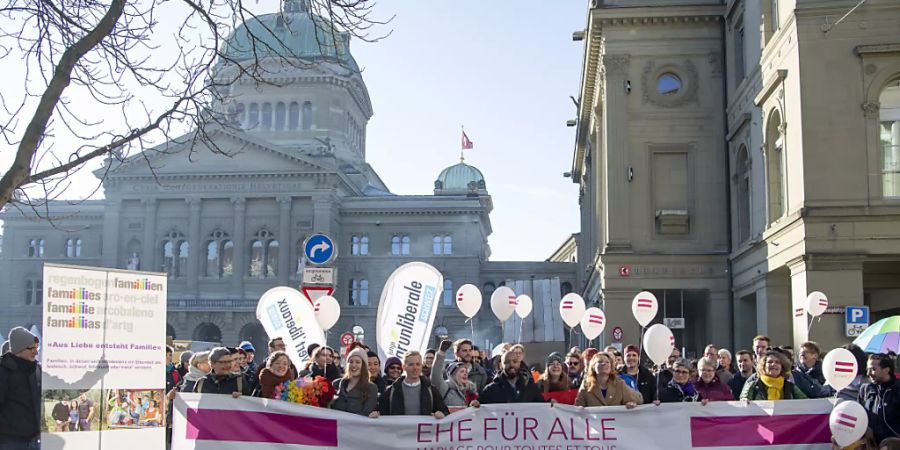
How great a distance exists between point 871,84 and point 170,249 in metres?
66.0

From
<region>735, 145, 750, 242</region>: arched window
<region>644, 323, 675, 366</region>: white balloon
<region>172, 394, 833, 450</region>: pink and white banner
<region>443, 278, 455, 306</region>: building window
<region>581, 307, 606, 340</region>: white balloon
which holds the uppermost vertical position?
<region>735, 145, 750, 242</region>: arched window

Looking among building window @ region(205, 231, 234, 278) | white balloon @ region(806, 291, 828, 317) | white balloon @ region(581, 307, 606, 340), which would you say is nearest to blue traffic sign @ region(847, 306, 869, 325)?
white balloon @ region(806, 291, 828, 317)

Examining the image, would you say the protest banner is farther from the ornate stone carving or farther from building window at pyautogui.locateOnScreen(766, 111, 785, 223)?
the ornate stone carving

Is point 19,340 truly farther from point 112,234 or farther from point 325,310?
point 112,234

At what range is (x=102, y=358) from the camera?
31.0 feet

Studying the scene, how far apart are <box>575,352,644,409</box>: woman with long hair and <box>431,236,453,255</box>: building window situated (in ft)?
233

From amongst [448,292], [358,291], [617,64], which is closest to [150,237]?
[358,291]

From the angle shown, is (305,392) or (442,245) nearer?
(305,392)

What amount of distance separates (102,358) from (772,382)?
21.8 feet

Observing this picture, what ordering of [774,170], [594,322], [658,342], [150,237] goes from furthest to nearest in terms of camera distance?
1. [150,237]
2. [774,170]
3. [594,322]
4. [658,342]

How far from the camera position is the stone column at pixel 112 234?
263 ft

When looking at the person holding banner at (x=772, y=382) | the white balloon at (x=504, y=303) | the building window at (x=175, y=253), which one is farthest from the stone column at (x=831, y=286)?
the building window at (x=175, y=253)

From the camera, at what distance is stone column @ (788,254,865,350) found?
21797mm

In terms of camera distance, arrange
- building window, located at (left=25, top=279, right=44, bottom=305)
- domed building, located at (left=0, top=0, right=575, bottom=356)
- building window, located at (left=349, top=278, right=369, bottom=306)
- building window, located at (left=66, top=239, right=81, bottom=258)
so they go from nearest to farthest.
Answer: domed building, located at (left=0, top=0, right=575, bottom=356)
building window, located at (left=349, top=278, right=369, bottom=306)
building window, located at (left=25, top=279, right=44, bottom=305)
building window, located at (left=66, top=239, right=81, bottom=258)
